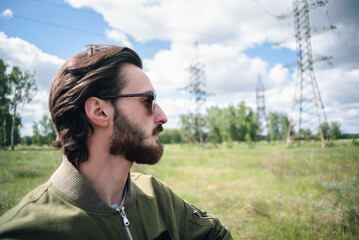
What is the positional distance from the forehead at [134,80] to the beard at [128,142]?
0.66 ft

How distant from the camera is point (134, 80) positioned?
5.00 ft

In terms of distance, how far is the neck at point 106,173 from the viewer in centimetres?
132

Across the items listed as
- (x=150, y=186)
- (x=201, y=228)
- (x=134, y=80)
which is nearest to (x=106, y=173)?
(x=150, y=186)

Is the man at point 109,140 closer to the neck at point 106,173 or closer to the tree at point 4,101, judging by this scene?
the neck at point 106,173

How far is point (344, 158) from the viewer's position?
5500mm

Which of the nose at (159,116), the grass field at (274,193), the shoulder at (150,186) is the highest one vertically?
the nose at (159,116)

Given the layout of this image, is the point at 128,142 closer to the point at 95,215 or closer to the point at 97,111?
the point at 97,111

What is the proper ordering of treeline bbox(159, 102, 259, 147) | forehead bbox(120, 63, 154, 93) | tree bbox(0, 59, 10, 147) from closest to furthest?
forehead bbox(120, 63, 154, 93) → tree bbox(0, 59, 10, 147) → treeline bbox(159, 102, 259, 147)

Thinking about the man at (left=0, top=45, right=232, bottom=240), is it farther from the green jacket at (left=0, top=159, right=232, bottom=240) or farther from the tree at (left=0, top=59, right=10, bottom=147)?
the tree at (left=0, top=59, right=10, bottom=147)

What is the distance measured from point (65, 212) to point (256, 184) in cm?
643

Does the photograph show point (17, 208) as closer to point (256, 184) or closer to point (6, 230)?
point (6, 230)

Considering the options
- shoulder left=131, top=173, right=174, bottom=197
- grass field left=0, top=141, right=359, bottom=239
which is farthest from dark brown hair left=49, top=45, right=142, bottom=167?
grass field left=0, top=141, right=359, bottom=239

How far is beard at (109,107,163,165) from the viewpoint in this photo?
4.53ft

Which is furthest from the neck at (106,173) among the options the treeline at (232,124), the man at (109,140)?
the treeline at (232,124)
